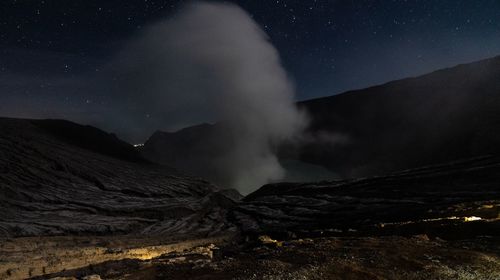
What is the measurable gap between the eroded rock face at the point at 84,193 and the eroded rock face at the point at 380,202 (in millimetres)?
8156

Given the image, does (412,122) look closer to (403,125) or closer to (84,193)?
(403,125)

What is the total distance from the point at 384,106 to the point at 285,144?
30170 mm

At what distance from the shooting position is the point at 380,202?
47.9 metres

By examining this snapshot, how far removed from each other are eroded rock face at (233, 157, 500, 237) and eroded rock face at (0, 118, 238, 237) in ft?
26.8

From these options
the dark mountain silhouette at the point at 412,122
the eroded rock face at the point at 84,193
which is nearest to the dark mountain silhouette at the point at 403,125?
the dark mountain silhouette at the point at 412,122

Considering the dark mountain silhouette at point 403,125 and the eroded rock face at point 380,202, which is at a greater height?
the dark mountain silhouette at point 403,125

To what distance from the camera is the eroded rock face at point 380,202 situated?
35.2 m

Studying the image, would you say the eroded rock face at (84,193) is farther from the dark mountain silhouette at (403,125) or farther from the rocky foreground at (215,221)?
the dark mountain silhouette at (403,125)

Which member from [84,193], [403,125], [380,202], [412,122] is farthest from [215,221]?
[412,122]

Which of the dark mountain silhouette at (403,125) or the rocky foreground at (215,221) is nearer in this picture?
the rocky foreground at (215,221)

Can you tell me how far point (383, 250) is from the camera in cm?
1736

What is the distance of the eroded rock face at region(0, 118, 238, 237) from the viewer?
139 feet

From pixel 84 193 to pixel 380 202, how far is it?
43004 mm

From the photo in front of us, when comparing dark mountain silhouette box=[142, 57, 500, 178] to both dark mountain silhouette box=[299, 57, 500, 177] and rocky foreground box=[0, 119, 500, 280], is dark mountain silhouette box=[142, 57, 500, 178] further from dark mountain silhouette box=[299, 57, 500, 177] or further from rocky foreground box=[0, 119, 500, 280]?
rocky foreground box=[0, 119, 500, 280]
